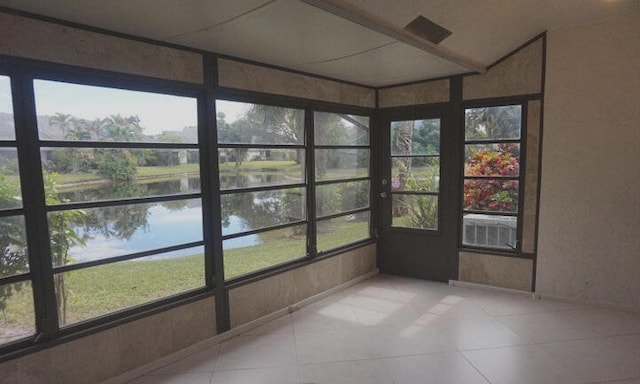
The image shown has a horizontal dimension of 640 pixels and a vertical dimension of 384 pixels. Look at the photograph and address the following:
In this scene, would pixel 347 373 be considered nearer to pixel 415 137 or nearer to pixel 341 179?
pixel 341 179

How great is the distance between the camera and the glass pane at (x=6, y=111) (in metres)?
2.04

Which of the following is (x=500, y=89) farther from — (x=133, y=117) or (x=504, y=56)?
(x=133, y=117)

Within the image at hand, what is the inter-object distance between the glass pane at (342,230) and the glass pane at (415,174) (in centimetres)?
60

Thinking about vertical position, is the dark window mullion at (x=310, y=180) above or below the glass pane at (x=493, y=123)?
below

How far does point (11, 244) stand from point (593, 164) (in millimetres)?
4583

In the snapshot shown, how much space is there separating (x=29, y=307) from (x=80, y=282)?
286 millimetres

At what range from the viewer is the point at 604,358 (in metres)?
2.70

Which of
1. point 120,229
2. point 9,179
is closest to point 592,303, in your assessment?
point 120,229

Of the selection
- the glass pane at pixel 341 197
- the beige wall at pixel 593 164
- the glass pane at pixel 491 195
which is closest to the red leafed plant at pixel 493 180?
the glass pane at pixel 491 195

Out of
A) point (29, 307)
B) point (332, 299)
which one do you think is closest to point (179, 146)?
point (29, 307)

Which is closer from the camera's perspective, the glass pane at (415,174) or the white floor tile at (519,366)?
the white floor tile at (519,366)

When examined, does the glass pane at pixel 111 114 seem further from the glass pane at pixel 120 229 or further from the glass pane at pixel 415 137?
the glass pane at pixel 415 137

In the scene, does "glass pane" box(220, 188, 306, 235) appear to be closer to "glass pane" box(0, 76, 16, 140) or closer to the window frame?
"glass pane" box(0, 76, 16, 140)

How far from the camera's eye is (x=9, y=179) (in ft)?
6.84
